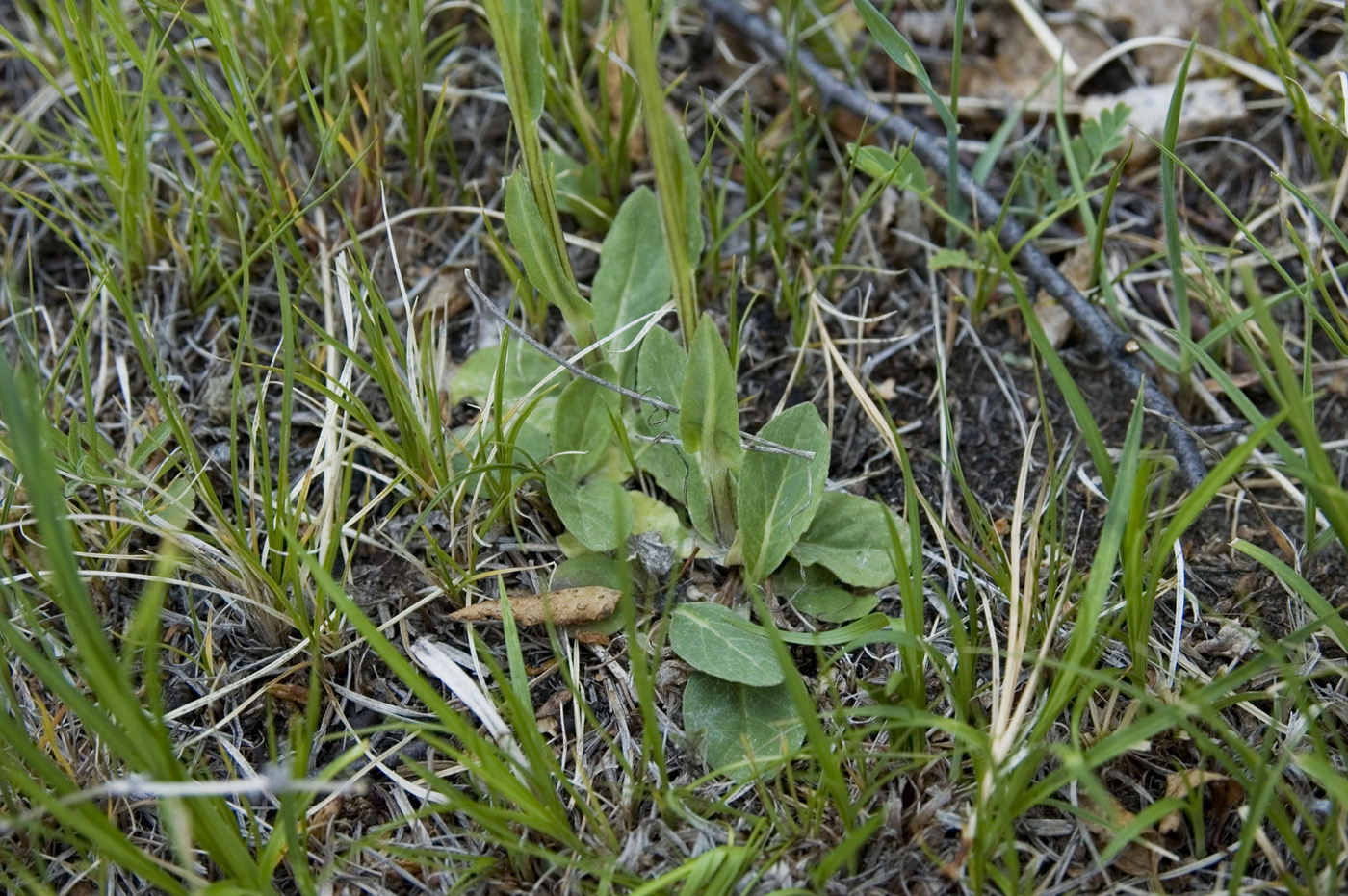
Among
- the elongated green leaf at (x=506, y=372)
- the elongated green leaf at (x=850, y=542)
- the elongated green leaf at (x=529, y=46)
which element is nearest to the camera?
the elongated green leaf at (x=529, y=46)

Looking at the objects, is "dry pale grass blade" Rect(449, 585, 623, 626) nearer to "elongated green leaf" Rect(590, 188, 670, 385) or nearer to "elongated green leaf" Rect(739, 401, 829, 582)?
"elongated green leaf" Rect(739, 401, 829, 582)

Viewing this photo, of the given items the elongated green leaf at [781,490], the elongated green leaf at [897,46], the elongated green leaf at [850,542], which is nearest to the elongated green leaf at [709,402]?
the elongated green leaf at [781,490]

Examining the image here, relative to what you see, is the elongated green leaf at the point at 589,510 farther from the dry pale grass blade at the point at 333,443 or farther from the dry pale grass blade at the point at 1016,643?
the dry pale grass blade at the point at 1016,643

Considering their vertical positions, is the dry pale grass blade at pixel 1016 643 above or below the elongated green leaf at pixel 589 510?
below

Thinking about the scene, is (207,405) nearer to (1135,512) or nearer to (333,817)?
(333,817)

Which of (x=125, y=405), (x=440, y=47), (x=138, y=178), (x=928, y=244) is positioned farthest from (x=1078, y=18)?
(x=125, y=405)

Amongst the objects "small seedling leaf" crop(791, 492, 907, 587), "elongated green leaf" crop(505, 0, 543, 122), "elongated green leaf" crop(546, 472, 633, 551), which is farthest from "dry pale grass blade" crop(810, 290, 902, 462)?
"elongated green leaf" crop(505, 0, 543, 122)

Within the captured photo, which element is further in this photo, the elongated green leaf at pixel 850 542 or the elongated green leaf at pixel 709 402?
the elongated green leaf at pixel 850 542
